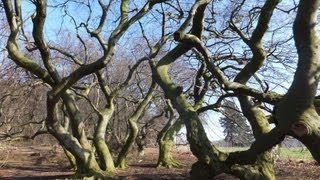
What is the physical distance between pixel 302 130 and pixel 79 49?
15928 millimetres

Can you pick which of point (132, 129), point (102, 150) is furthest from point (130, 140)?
point (102, 150)

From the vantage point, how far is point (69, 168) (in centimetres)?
1817

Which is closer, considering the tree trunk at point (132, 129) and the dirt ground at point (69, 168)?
the dirt ground at point (69, 168)

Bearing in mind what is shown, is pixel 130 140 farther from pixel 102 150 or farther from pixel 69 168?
pixel 69 168

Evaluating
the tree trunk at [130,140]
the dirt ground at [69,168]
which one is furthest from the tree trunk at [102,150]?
the tree trunk at [130,140]

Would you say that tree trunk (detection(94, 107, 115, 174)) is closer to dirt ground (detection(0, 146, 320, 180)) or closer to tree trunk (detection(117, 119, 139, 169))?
dirt ground (detection(0, 146, 320, 180))

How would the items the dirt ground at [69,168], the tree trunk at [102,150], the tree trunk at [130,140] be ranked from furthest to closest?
the tree trunk at [130,140] → the tree trunk at [102,150] → the dirt ground at [69,168]

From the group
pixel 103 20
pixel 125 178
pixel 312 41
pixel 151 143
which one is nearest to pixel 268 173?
pixel 312 41

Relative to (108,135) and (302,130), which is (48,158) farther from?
(302,130)

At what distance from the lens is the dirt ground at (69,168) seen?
13408 mm

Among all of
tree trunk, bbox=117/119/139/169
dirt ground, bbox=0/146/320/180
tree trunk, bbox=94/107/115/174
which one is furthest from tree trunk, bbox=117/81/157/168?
tree trunk, bbox=94/107/115/174

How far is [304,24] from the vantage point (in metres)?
5.09

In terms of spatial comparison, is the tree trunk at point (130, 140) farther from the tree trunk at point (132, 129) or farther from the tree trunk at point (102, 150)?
the tree trunk at point (102, 150)

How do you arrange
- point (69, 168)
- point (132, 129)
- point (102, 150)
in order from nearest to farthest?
1. point (102, 150)
2. point (132, 129)
3. point (69, 168)
